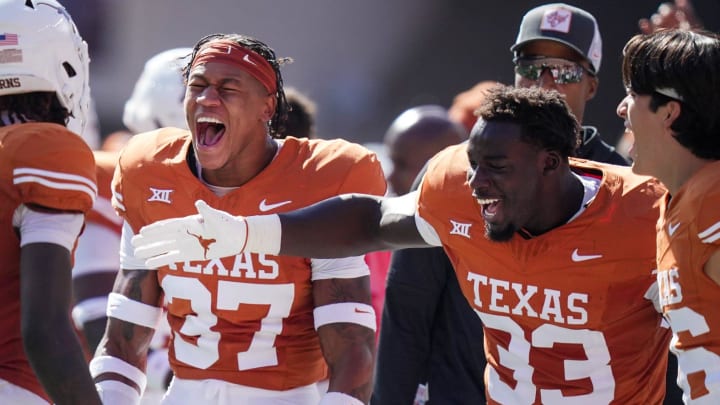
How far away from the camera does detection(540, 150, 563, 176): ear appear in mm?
3234

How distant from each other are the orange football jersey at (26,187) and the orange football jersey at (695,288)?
1.46 meters

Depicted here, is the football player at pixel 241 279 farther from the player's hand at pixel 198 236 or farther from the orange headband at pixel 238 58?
the player's hand at pixel 198 236

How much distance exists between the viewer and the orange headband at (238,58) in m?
3.60

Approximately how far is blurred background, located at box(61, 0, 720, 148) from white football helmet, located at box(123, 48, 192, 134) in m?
5.05

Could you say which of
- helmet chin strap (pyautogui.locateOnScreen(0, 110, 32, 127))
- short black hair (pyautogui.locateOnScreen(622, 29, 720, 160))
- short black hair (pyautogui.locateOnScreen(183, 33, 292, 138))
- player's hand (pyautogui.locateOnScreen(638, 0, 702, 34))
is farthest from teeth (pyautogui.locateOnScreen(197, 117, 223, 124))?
player's hand (pyautogui.locateOnScreen(638, 0, 702, 34))

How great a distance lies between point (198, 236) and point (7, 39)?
76 cm

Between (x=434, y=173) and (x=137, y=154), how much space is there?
0.96m

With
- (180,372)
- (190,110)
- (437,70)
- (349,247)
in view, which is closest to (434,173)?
(349,247)

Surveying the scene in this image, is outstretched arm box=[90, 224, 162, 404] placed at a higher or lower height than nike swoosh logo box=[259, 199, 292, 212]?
lower

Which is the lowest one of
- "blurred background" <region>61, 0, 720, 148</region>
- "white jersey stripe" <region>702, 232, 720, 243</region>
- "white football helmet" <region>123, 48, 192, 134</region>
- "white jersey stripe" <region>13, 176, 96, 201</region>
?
"blurred background" <region>61, 0, 720, 148</region>

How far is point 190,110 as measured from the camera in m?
3.56

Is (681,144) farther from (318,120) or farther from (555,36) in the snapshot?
(318,120)

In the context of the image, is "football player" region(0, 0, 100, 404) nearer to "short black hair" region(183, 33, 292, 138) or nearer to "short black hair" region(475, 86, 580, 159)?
"short black hair" region(183, 33, 292, 138)

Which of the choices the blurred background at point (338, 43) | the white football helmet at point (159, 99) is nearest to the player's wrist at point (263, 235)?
the white football helmet at point (159, 99)
